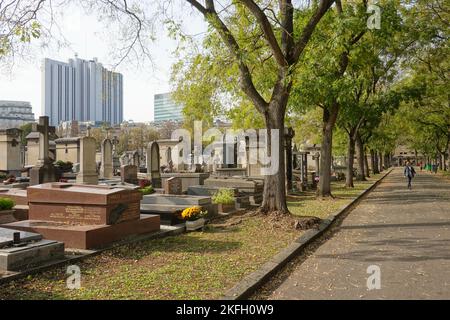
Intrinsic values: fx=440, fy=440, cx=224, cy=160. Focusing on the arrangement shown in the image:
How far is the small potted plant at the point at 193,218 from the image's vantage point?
430 inches

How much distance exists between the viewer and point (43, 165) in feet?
64.6

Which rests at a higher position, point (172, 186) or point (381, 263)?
point (172, 186)

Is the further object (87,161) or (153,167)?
(153,167)

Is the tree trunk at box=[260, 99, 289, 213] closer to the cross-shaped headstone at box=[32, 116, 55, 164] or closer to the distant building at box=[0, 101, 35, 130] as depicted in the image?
the cross-shaped headstone at box=[32, 116, 55, 164]

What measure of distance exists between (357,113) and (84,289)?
19.1 m

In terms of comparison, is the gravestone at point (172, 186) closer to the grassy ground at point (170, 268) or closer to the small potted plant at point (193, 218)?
the small potted plant at point (193, 218)

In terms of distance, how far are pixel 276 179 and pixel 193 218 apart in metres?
2.67

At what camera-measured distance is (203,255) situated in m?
7.96

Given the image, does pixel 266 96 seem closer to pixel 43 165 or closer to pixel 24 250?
pixel 43 165

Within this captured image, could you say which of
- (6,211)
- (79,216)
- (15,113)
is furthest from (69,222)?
(15,113)

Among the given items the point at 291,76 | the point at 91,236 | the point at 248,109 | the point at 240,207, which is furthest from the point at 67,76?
the point at 91,236

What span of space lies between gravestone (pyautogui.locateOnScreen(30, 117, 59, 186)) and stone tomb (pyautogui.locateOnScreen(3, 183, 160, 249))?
1098 cm

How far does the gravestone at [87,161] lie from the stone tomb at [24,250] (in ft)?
39.7

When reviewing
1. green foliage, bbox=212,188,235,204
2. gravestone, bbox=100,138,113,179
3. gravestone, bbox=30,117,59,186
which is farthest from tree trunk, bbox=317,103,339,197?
gravestone, bbox=100,138,113,179
